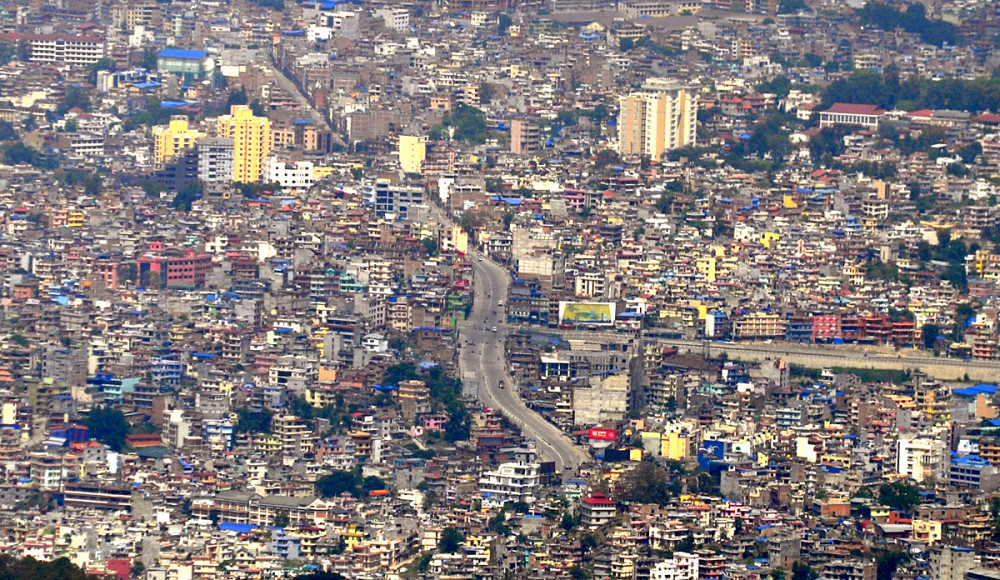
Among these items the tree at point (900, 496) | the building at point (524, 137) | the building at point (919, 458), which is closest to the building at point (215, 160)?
the building at point (524, 137)

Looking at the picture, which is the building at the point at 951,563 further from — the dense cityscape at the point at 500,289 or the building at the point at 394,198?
the building at the point at 394,198

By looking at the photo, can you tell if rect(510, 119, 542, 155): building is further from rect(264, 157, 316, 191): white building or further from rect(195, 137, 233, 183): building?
Result: rect(195, 137, 233, 183): building

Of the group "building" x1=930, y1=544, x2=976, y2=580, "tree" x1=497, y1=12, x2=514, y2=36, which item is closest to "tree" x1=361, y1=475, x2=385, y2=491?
"building" x1=930, y1=544, x2=976, y2=580

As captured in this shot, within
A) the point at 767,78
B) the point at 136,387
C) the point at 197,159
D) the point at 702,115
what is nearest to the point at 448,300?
the point at 136,387

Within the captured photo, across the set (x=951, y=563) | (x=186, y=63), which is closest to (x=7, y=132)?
(x=186, y=63)

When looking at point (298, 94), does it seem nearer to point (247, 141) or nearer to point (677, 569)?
point (247, 141)

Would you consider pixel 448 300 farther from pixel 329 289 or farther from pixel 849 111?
pixel 849 111
